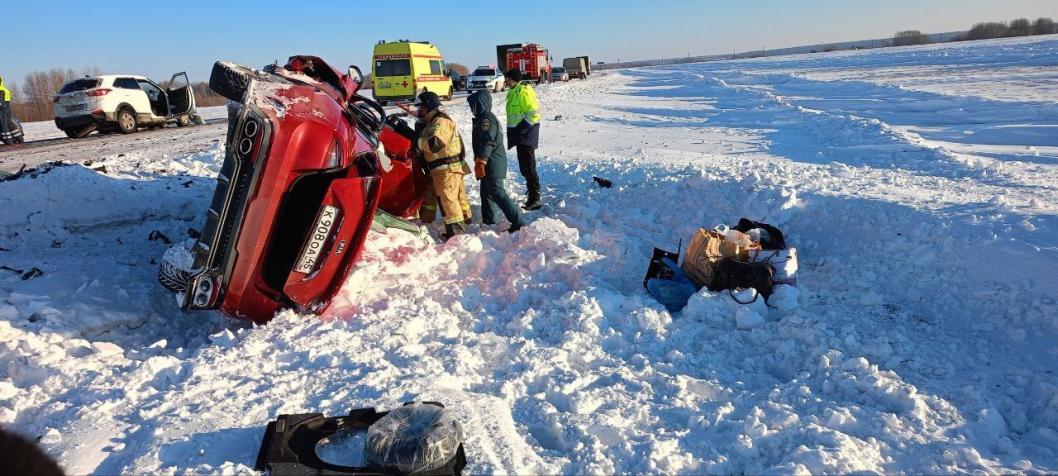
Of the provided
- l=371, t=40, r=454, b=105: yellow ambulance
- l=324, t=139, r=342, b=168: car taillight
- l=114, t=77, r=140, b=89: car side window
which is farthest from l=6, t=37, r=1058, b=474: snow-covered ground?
l=371, t=40, r=454, b=105: yellow ambulance

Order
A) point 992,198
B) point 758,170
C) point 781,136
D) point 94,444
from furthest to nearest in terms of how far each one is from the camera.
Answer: point 781,136 < point 758,170 < point 992,198 < point 94,444

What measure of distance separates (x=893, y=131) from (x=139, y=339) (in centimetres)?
1053

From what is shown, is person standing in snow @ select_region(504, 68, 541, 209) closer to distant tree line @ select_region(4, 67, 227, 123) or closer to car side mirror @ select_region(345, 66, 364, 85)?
car side mirror @ select_region(345, 66, 364, 85)

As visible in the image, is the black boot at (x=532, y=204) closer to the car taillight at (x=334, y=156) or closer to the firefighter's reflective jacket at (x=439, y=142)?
the firefighter's reflective jacket at (x=439, y=142)

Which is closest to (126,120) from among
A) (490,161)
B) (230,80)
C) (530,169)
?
(530,169)

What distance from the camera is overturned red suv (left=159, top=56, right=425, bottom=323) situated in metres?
3.62

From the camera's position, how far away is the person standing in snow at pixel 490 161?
5969 millimetres

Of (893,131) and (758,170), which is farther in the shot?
(893,131)

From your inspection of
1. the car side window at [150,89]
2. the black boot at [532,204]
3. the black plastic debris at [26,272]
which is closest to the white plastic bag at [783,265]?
the black boot at [532,204]

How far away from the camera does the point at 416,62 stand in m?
21.8

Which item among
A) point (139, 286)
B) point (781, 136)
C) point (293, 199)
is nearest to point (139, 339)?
point (139, 286)

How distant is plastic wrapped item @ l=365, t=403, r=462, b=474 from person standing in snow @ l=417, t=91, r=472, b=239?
306 centimetres

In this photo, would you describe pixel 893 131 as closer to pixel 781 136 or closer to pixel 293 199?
pixel 781 136

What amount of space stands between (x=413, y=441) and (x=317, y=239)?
1906 millimetres
